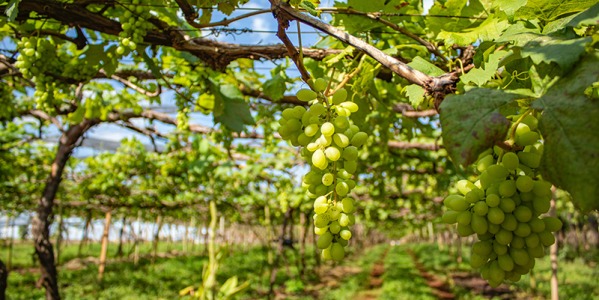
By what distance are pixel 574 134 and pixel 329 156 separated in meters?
0.50

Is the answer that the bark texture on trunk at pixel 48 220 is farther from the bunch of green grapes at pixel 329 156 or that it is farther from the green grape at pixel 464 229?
the green grape at pixel 464 229

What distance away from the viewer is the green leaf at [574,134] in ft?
2.02

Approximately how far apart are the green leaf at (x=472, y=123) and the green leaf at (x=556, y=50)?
9 centimetres

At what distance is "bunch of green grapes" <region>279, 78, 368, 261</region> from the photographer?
100cm

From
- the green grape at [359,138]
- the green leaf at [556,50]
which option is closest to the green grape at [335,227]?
the green grape at [359,138]

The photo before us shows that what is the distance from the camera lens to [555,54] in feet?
2.46

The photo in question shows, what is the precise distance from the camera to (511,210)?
0.85 meters

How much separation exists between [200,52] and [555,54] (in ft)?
5.34

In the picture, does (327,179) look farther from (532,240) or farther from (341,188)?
(532,240)

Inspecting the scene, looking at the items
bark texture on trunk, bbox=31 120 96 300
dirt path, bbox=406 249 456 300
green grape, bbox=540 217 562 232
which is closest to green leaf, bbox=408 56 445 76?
green grape, bbox=540 217 562 232

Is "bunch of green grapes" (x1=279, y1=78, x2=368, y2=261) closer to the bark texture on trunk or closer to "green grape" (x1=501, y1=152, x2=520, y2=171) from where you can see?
"green grape" (x1=501, y1=152, x2=520, y2=171)

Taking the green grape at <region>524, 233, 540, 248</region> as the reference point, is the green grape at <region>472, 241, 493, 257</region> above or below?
below

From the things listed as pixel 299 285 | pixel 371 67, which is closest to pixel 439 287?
pixel 299 285

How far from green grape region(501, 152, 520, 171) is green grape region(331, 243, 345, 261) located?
1.37 ft
